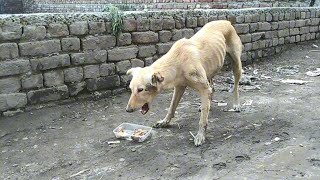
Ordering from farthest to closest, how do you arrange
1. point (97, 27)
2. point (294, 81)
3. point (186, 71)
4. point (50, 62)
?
point (294, 81), point (97, 27), point (50, 62), point (186, 71)

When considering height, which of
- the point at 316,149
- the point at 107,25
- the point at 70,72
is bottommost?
the point at 316,149

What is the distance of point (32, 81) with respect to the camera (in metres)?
5.12

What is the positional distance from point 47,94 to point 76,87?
0.49 metres

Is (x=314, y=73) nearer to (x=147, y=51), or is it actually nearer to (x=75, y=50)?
(x=147, y=51)

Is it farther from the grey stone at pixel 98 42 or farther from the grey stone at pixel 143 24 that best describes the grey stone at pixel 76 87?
the grey stone at pixel 143 24

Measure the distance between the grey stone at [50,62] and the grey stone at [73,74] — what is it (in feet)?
0.36

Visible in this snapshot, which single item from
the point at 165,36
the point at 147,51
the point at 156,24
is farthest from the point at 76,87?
the point at 165,36

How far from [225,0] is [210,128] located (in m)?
7.49

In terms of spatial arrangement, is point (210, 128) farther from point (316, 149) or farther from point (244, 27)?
point (244, 27)

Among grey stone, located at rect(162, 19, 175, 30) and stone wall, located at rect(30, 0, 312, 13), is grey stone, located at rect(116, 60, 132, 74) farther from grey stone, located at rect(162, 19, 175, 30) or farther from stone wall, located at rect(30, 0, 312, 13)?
stone wall, located at rect(30, 0, 312, 13)

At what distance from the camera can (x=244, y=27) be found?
27.0 ft

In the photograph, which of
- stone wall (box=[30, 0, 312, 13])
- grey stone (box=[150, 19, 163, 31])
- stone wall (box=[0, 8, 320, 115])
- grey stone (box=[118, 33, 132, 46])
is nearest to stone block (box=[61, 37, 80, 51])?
stone wall (box=[0, 8, 320, 115])

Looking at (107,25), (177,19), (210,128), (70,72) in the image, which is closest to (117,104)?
(70,72)

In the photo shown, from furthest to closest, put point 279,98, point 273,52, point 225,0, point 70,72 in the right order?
point 225,0 → point 273,52 → point 279,98 → point 70,72
